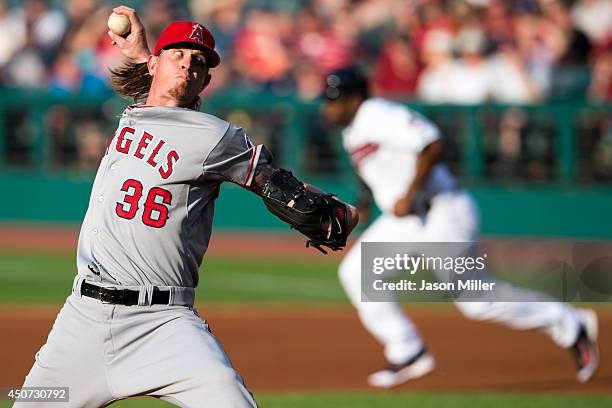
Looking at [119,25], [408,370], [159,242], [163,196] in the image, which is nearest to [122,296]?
[159,242]

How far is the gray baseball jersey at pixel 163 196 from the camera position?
4469mm

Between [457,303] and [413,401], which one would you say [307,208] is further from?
[457,303]

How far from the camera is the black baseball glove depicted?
14.4ft

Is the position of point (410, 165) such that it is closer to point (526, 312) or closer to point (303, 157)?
point (526, 312)

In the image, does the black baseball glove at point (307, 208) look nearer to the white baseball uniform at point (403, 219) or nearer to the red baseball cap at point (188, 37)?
the red baseball cap at point (188, 37)

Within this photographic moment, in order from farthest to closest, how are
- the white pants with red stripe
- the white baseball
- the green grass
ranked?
the white pants with red stripe
the green grass
the white baseball

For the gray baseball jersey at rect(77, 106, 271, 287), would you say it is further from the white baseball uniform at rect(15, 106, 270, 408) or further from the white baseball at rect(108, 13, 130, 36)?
the white baseball at rect(108, 13, 130, 36)

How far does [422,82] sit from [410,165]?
308 inches

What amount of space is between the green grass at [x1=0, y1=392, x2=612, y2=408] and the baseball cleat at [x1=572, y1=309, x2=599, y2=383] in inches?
22.6

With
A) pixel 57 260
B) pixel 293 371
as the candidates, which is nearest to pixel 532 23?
pixel 57 260

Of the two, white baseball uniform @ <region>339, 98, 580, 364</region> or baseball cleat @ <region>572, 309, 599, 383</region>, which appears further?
baseball cleat @ <region>572, 309, 599, 383</region>

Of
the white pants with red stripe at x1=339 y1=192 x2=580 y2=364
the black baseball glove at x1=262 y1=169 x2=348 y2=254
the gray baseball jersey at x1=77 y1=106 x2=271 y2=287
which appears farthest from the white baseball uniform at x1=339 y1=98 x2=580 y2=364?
the gray baseball jersey at x1=77 y1=106 x2=271 y2=287

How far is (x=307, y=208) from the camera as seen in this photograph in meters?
4.39

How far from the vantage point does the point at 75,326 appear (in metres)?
4.50
